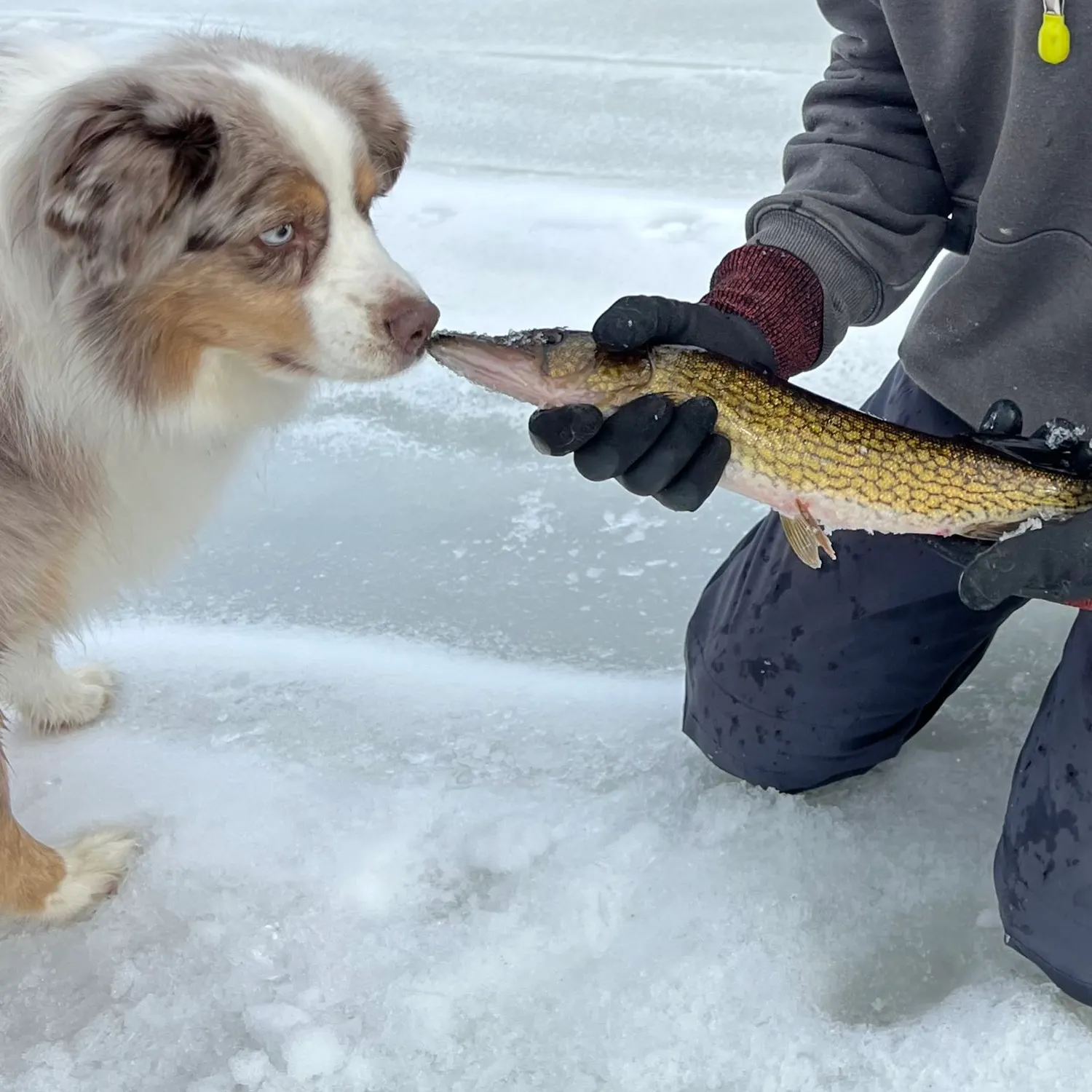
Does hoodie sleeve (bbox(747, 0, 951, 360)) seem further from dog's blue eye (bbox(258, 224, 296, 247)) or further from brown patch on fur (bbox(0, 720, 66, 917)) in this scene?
brown patch on fur (bbox(0, 720, 66, 917))

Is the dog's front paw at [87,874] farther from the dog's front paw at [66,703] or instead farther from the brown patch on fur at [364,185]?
the brown patch on fur at [364,185]

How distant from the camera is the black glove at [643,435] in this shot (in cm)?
137

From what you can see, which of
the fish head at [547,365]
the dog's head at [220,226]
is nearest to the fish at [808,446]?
the fish head at [547,365]

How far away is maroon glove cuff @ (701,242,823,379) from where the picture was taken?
1712mm

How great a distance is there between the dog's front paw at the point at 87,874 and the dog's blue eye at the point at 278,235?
102 centimetres

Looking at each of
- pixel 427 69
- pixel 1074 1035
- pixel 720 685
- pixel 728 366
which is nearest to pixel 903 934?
pixel 1074 1035

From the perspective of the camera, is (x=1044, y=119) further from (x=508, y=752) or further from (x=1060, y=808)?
(x=508, y=752)

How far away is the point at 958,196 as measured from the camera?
6.07 ft

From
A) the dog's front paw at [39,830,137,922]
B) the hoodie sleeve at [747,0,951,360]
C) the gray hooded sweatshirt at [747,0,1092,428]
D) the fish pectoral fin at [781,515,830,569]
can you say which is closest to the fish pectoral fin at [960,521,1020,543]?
the fish pectoral fin at [781,515,830,569]

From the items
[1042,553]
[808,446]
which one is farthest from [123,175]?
[1042,553]

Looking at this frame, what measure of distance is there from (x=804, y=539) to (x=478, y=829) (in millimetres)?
762

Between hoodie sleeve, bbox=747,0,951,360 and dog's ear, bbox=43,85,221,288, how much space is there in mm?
904

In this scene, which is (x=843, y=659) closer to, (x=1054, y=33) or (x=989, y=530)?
(x=989, y=530)

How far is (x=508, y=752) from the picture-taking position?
2027mm
